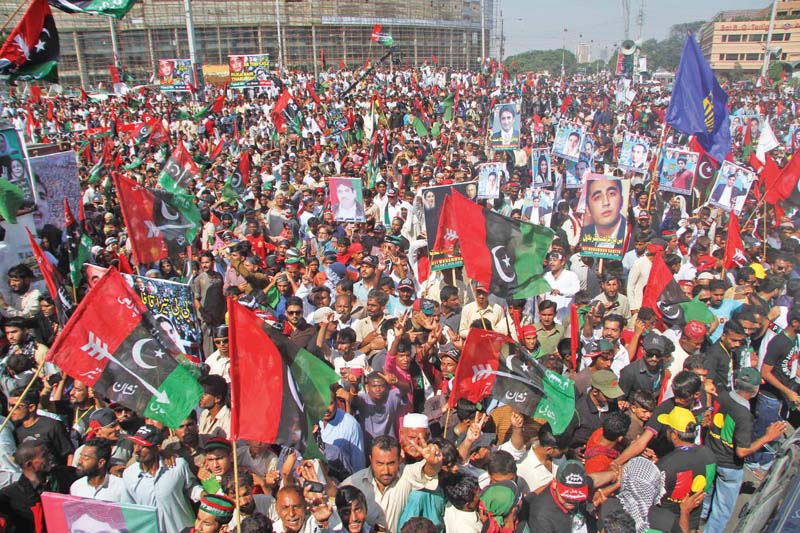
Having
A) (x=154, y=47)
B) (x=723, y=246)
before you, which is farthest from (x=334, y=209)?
(x=154, y=47)

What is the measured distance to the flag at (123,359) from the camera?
163 inches

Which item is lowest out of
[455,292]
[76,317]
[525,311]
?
[525,311]

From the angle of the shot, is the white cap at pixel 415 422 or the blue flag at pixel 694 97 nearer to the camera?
the white cap at pixel 415 422

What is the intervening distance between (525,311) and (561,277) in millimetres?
538

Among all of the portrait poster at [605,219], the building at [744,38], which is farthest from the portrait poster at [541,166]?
the building at [744,38]

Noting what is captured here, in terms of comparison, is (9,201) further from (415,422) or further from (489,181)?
(489,181)

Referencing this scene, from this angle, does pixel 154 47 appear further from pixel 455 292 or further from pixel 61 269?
pixel 455 292

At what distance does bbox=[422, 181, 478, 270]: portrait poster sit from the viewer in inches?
261

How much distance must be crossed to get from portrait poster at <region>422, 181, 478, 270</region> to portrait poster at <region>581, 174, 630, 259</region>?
155 cm

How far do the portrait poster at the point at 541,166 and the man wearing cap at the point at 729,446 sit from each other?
778 centimetres

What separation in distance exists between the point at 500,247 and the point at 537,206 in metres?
4.19

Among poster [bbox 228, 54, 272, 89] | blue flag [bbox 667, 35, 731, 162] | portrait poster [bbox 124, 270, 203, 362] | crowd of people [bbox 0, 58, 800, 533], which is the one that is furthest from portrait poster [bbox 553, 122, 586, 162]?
poster [bbox 228, 54, 272, 89]

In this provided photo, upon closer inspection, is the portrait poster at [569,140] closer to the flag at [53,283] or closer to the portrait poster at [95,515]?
the flag at [53,283]

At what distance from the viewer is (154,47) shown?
5603 centimetres
